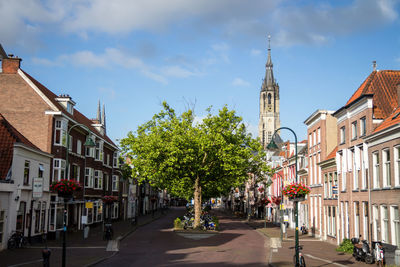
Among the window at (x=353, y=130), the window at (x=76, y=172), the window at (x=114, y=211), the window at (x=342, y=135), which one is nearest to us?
the window at (x=353, y=130)

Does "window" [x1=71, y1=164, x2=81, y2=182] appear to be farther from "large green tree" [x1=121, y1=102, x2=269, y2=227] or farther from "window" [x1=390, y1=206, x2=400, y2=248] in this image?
"window" [x1=390, y1=206, x2=400, y2=248]

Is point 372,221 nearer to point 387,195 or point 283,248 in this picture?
point 387,195

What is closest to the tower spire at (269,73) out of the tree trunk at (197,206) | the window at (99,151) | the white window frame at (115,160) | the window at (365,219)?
the white window frame at (115,160)

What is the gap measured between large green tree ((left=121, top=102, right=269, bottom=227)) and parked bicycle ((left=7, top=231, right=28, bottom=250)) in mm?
13228

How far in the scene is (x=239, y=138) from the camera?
41.0 metres

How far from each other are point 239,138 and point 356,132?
14.2 meters

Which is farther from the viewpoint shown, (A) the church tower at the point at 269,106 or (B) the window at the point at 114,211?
(A) the church tower at the point at 269,106

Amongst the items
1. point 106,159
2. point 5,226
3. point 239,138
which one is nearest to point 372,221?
point 239,138

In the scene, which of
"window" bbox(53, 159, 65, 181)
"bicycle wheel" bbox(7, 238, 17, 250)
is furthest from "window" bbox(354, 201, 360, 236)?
"window" bbox(53, 159, 65, 181)

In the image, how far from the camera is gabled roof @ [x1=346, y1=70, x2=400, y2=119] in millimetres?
26711

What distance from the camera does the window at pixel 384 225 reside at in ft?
75.8

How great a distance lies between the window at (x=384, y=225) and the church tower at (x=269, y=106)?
125 metres

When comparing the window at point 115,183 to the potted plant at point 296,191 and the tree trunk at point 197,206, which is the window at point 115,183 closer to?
the tree trunk at point 197,206

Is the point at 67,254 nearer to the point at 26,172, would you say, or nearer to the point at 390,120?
the point at 26,172
